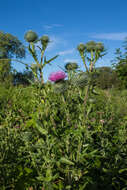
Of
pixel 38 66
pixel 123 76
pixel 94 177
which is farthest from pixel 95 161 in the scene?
pixel 123 76

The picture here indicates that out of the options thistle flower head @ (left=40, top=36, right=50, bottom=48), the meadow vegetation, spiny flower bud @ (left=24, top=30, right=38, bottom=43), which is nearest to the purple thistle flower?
the meadow vegetation

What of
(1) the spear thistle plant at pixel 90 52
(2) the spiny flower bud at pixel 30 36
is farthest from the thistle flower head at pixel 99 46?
(2) the spiny flower bud at pixel 30 36

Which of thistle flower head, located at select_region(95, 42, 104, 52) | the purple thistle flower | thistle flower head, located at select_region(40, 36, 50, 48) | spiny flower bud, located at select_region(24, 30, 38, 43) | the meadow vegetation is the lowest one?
the meadow vegetation

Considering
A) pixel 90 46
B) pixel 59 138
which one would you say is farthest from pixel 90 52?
pixel 59 138

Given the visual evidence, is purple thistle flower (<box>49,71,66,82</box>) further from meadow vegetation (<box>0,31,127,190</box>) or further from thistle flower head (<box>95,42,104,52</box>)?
thistle flower head (<box>95,42,104,52</box>)

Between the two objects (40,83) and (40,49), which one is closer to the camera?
(40,83)

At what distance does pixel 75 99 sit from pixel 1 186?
95 cm

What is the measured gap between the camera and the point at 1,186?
5.35 feet

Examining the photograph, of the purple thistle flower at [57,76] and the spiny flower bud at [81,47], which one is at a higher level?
the spiny flower bud at [81,47]

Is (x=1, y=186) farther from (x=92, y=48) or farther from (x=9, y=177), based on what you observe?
(x=92, y=48)

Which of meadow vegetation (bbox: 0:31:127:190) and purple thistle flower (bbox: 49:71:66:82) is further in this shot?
purple thistle flower (bbox: 49:71:66:82)

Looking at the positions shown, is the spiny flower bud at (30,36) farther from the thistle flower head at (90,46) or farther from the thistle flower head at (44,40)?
the thistle flower head at (90,46)

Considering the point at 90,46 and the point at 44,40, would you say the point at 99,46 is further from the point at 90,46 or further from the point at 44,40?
the point at 44,40

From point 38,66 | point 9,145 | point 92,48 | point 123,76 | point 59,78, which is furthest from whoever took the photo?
point 123,76
